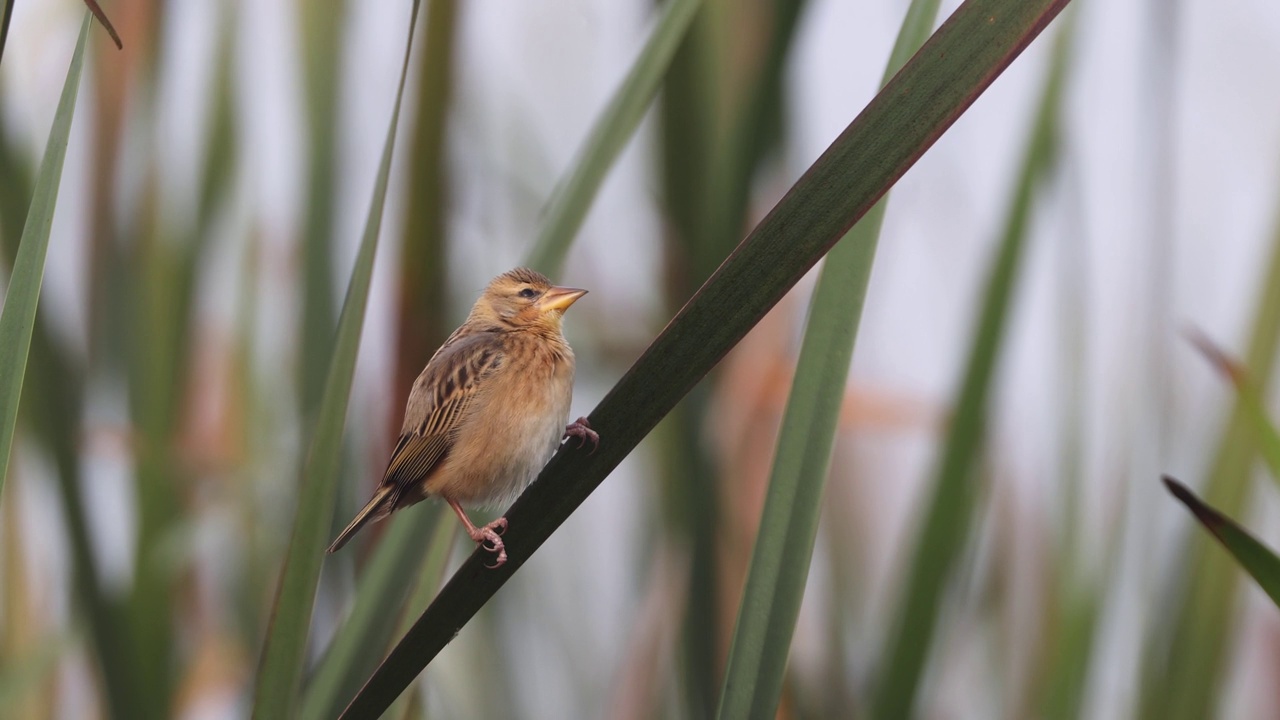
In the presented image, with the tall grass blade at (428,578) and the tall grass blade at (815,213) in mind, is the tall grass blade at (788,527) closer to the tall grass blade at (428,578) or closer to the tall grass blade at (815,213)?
the tall grass blade at (815,213)

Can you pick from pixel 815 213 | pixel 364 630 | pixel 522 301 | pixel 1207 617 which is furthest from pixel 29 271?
pixel 1207 617

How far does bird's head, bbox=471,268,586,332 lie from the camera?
185cm

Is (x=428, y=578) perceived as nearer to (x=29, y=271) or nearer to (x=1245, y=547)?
(x=29, y=271)

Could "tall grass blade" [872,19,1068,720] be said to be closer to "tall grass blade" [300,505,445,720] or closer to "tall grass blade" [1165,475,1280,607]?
"tall grass blade" [1165,475,1280,607]

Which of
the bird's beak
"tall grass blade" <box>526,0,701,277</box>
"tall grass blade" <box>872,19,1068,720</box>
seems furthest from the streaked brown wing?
"tall grass blade" <box>872,19,1068,720</box>

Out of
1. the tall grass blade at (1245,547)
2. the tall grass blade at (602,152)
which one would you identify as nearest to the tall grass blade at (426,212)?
the tall grass blade at (602,152)

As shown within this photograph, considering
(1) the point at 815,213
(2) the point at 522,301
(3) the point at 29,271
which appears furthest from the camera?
(2) the point at 522,301

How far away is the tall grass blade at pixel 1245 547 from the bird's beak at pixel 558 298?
99 cm

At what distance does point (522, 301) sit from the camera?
1.95 m

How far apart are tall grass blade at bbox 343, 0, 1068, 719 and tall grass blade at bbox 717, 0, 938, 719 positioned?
21cm

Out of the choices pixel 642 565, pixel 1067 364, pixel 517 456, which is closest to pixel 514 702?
pixel 642 565

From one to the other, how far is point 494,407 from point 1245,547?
116 centimetres

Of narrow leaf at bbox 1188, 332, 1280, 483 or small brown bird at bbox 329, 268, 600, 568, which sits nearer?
narrow leaf at bbox 1188, 332, 1280, 483

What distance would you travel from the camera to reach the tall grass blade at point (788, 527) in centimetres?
104
